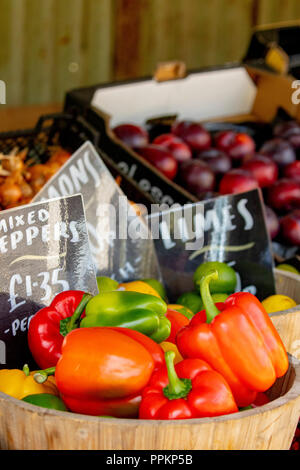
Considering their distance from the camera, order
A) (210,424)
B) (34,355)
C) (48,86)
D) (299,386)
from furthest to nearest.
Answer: (48,86) → (34,355) → (299,386) → (210,424)

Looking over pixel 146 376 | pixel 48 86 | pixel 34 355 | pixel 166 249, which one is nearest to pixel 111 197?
pixel 166 249

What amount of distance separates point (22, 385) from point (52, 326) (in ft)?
0.46

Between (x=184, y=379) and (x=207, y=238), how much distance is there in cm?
73

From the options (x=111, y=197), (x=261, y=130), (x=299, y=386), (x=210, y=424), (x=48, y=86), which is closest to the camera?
(x=210, y=424)

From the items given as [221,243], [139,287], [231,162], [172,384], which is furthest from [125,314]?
[231,162]

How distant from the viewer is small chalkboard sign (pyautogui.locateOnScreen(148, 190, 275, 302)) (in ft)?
5.62

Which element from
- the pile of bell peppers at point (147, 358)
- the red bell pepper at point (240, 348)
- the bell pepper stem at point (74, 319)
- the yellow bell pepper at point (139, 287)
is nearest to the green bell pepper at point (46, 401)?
the pile of bell peppers at point (147, 358)

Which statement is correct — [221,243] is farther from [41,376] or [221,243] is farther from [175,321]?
[41,376]

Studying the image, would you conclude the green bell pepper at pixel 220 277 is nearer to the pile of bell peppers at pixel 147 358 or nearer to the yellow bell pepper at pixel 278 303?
the yellow bell pepper at pixel 278 303

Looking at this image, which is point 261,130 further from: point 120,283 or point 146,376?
point 146,376

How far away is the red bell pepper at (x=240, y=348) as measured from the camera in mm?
1122

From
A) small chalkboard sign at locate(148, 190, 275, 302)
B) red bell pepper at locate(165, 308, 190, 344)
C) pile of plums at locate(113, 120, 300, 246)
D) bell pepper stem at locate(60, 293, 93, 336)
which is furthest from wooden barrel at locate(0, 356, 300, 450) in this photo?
pile of plums at locate(113, 120, 300, 246)

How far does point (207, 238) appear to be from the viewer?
1.74 metres

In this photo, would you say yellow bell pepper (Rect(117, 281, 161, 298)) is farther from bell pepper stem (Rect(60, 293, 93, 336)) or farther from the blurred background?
the blurred background
